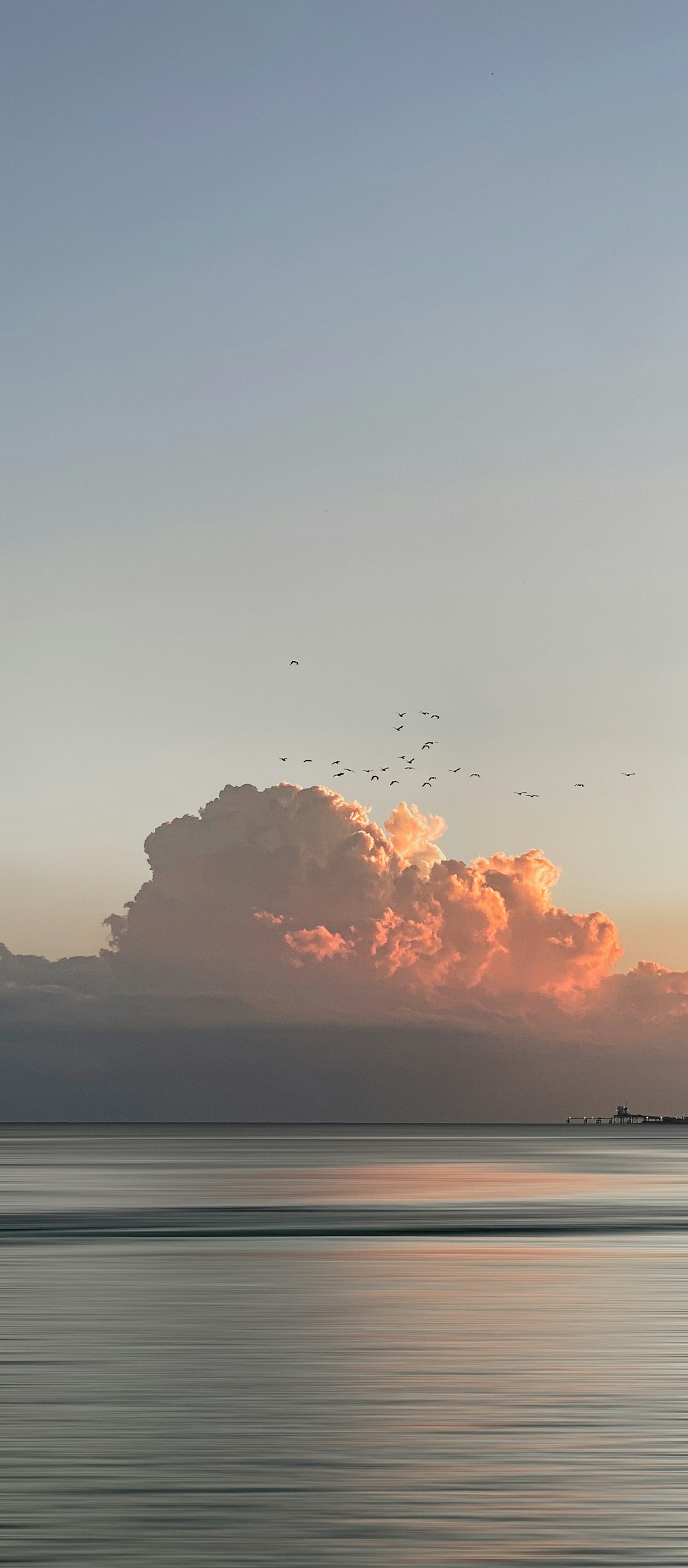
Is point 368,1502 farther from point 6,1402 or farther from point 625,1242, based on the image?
point 625,1242

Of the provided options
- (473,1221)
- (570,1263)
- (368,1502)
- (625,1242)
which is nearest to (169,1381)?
(368,1502)

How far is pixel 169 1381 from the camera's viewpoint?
42219 mm

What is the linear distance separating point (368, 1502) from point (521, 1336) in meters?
21.9

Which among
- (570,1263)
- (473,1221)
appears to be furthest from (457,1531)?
(473,1221)

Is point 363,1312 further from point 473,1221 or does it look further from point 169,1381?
point 473,1221

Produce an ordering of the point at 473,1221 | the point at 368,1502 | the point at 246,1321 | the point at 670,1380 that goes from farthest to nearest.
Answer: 1. the point at 473,1221
2. the point at 246,1321
3. the point at 670,1380
4. the point at 368,1502

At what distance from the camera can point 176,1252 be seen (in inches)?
3159

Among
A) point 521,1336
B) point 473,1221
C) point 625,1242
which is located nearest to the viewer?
point 521,1336

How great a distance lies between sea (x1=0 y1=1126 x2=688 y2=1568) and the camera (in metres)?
27.1

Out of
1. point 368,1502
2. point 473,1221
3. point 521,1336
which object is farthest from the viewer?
point 473,1221

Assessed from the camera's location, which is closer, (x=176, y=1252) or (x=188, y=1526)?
(x=188, y=1526)

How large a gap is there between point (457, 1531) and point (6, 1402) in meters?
14.2

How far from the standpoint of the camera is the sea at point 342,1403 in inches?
1067

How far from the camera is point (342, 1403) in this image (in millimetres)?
39156
